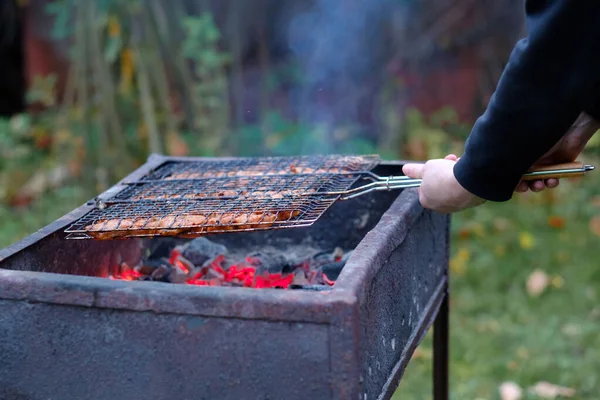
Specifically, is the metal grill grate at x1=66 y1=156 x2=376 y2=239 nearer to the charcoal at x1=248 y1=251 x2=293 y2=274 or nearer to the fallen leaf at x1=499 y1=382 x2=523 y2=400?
the charcoal at x1=248 y1=251 x2=293 y2=274

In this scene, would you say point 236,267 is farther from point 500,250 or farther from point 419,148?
point 419,148

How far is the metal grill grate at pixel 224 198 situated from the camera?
6.34ft

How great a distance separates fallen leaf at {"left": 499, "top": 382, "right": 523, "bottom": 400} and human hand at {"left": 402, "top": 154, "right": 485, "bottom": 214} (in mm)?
1724

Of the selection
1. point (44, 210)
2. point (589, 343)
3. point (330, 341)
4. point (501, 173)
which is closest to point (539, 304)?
point (589, 343)

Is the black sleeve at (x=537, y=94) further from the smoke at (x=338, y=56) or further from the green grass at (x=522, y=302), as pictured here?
the smoke at (x=338, y=56)

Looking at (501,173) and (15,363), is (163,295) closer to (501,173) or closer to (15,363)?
(15,363)

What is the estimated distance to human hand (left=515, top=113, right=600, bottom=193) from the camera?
69.6 inches

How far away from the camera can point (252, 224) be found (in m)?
1.91

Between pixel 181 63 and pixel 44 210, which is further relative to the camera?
pixel 44 210

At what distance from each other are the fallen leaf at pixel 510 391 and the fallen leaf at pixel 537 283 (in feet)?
3.17

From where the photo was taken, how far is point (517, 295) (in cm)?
425

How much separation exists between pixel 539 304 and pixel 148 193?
2.70 metres

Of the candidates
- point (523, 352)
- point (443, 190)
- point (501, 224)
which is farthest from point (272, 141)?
point (443, 190)

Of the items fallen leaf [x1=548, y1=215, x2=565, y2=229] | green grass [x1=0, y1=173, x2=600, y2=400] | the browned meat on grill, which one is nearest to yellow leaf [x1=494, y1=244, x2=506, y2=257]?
green grass [x1=0, y1=173, x2=600, y2=400]
